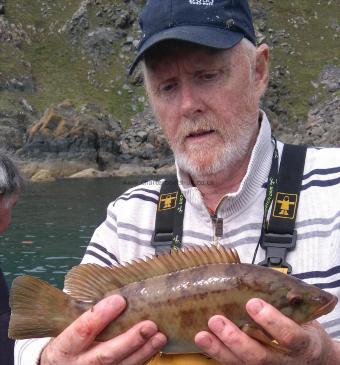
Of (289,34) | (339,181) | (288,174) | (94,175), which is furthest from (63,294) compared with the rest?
(289,34)

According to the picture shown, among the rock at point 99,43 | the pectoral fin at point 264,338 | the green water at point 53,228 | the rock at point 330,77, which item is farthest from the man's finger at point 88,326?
the rock at point 99,43

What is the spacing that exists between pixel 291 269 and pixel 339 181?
0.70 m

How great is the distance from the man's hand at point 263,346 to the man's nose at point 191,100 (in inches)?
57.4

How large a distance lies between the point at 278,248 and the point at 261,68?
4.52 feet

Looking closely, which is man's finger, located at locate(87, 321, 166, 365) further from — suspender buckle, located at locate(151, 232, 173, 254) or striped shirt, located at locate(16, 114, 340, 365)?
suspender buckle, located at locate(151, 232, 173, 254)

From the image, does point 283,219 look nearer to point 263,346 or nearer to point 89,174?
point 263,346

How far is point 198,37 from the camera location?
3818mm

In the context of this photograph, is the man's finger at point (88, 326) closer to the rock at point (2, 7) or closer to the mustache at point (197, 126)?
the mustache at point (197, 126)

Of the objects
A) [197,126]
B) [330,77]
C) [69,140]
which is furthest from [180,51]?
[330,77]

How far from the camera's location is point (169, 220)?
4.19 m

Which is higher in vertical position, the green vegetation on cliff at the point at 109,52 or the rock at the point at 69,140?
the green vegetation on cliff at the point at 109,52

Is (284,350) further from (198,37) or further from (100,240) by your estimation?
(198,37)

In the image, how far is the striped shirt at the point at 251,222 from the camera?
3.76 meters

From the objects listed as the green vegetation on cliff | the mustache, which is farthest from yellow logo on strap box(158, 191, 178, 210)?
the green vegetation on cliff
